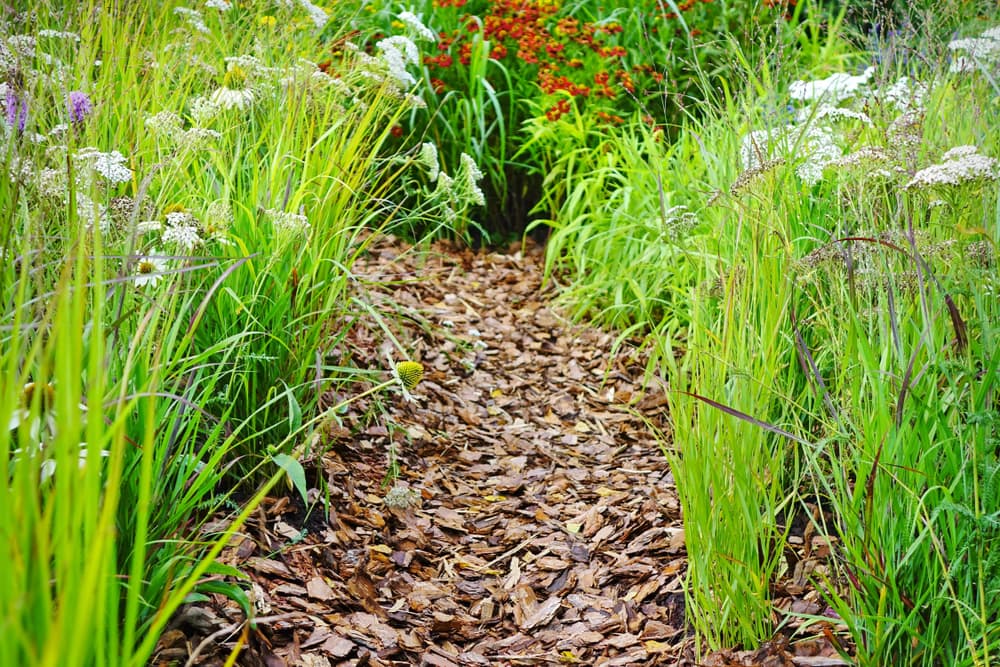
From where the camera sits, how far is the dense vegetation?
1178mm

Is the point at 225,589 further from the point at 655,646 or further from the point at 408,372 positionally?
the point at 655,646

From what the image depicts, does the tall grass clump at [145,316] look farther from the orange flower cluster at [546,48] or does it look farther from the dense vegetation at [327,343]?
the orange flower cluster at [546,48]

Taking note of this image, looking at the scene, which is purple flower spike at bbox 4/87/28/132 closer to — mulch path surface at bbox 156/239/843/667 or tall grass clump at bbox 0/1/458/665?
tall grass clump at bbox 0/1/458/665

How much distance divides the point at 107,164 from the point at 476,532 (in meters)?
1.54

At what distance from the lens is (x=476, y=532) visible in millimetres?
2801

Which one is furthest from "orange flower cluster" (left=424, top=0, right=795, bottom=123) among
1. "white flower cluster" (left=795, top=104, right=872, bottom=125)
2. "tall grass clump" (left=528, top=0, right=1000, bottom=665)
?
"tall grass clump" (left=528, top=0, right=1000, bottom=665)

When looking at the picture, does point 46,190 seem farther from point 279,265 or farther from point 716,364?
point 716,364

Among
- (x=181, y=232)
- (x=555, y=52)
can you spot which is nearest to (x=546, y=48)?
(x=555, y=52)

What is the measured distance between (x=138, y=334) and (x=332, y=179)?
1.31m

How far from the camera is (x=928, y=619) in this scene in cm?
180

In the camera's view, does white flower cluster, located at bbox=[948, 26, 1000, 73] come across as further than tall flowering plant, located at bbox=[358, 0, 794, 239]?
No

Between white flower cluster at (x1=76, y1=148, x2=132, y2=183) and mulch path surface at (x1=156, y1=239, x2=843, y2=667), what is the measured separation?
78 cm

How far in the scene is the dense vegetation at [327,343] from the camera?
1178 millimetres

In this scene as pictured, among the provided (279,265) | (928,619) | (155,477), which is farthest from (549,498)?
(155,477)
